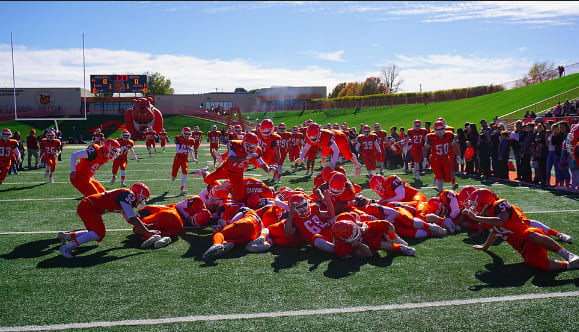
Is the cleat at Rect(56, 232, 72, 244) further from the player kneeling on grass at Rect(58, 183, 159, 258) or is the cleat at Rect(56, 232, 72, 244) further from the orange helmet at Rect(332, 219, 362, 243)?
the orange helmet at Rect(332, 219, 362, 243)

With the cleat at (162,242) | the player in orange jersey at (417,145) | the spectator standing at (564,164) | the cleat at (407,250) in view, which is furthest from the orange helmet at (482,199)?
the player in orange jersey at (417,145)

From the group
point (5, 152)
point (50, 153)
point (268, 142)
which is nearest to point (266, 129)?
point (268, 142)

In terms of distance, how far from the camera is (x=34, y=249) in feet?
22.1

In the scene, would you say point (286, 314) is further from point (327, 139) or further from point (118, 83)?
point (118, 83)

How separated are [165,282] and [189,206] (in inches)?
101

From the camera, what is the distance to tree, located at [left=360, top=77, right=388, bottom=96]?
268 ft

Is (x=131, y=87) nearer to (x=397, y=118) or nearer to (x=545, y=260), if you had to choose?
(x=397, y=118)

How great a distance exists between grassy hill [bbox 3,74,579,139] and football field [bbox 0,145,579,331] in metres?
34.0

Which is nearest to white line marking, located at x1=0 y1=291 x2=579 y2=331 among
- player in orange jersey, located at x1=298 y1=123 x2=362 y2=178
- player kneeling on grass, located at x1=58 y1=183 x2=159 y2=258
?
player kneeling on grass, located at x1=58 y1=183 x2=159 y2=258

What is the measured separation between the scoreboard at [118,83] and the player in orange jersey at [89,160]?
162 ft

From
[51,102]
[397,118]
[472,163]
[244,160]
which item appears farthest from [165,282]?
[51,102]

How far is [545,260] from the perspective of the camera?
5250 mm

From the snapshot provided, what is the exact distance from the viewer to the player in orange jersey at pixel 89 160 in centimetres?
795

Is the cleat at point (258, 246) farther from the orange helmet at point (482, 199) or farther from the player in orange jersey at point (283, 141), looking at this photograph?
the player in orange jersey at point (283, 141)
